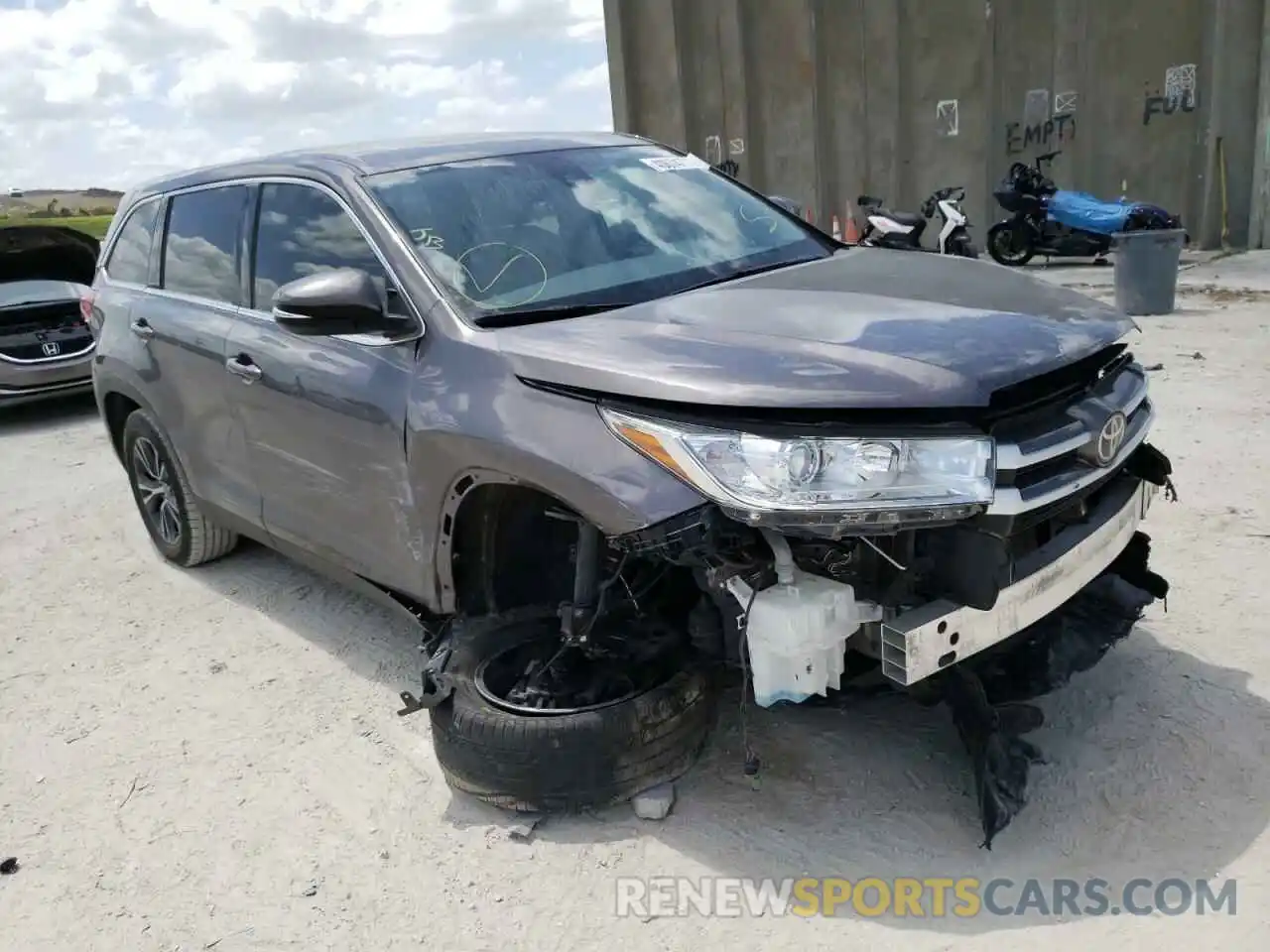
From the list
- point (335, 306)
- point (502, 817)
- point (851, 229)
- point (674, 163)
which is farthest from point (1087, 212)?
point (502, 817)

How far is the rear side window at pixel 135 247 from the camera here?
15.8ft

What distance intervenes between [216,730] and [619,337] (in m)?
2.05

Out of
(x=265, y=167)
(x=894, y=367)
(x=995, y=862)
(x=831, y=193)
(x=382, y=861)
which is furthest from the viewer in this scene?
(x=831, y=193)

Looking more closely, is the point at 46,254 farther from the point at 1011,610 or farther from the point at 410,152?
the point at 1011,610

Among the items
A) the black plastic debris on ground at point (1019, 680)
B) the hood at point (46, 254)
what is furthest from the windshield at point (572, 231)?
the hood at point (46, 254)

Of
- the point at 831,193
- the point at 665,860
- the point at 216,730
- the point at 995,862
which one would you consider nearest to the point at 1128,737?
the point at 995,862

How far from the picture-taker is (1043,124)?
14.7 meters

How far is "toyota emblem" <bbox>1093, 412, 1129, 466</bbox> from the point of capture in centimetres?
268

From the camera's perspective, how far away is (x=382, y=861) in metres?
2.90

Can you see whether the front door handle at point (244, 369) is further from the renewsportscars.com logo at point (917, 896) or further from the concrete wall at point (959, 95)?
the concrete wall at point (959, 95)

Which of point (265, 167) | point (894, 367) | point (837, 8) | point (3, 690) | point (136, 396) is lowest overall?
point (3, 690)

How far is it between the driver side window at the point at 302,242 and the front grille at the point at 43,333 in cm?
632

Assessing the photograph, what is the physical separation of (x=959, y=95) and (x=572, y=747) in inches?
574

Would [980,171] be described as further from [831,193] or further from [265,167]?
[265,167]
